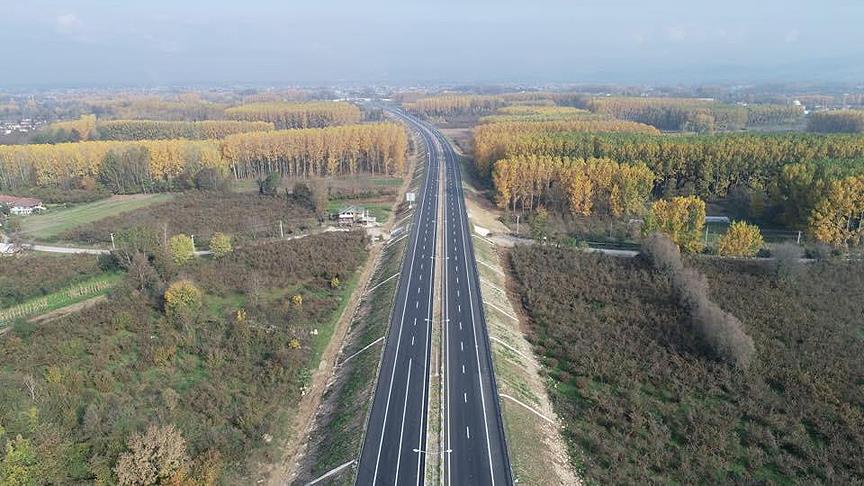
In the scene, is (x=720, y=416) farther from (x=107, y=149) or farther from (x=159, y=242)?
(x=107, y=149)

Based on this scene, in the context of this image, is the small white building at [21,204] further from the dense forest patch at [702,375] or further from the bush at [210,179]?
the dense forest patch at [702,375]

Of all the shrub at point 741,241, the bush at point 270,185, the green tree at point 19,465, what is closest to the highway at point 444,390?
the green tree at point 19,465

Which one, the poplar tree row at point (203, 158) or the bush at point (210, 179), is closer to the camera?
the bush at point (210, 179)

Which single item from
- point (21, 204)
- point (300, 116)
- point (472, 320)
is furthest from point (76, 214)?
point (300, 116)

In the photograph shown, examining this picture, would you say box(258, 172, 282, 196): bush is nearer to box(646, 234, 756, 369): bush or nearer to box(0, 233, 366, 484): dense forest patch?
box(0, 233, 366, 484): dense forest patch

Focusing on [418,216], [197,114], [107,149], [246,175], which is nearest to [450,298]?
[418,216]

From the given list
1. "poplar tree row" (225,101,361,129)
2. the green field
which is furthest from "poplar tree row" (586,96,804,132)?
the green field

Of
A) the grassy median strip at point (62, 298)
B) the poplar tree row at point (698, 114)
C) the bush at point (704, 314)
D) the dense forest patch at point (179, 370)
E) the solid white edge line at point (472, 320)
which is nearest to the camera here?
the dense forest patch at point (179, 370)
